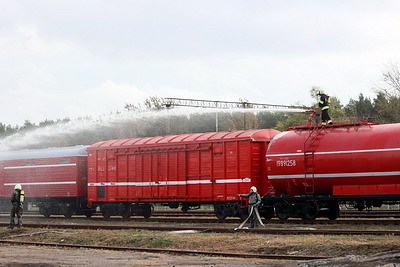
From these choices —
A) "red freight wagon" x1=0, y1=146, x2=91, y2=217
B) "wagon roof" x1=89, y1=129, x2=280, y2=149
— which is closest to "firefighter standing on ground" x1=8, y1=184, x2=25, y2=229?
"wagon roof" x1=89, y1=129, x2=280, y2=149

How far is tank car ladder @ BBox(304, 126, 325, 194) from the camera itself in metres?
25.1

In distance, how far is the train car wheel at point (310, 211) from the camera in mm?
25675

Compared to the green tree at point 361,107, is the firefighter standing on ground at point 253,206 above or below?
below

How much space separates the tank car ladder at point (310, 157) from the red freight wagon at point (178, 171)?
2.69 meters

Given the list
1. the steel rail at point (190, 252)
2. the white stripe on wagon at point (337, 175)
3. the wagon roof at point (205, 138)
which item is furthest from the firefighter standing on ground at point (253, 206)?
the steel rail at point (190, 252)

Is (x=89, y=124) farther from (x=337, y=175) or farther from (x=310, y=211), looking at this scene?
(x=337, y=175)

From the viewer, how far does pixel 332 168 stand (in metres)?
24.5

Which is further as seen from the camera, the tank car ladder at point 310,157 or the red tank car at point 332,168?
the tank car ladder at point 310,157

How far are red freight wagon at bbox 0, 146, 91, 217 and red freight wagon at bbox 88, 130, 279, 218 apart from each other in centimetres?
111

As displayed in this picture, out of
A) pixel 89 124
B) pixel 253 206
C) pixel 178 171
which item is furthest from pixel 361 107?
pixel 253 206

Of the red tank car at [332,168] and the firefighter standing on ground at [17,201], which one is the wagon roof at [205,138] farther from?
the firefighter standing on ground at [17,201]

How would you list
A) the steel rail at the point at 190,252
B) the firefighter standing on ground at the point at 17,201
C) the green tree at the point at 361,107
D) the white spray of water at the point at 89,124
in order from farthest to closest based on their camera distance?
the green tree at the point at 361,107
the white spray of water at the point at 89,124
the firefighter standing on ground at the point at 17,201
the steel rail at the point at 190,252

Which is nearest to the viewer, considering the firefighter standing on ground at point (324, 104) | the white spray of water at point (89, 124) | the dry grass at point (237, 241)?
the dry grass at point (237, 241)

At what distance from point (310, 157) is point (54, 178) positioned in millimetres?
15623
